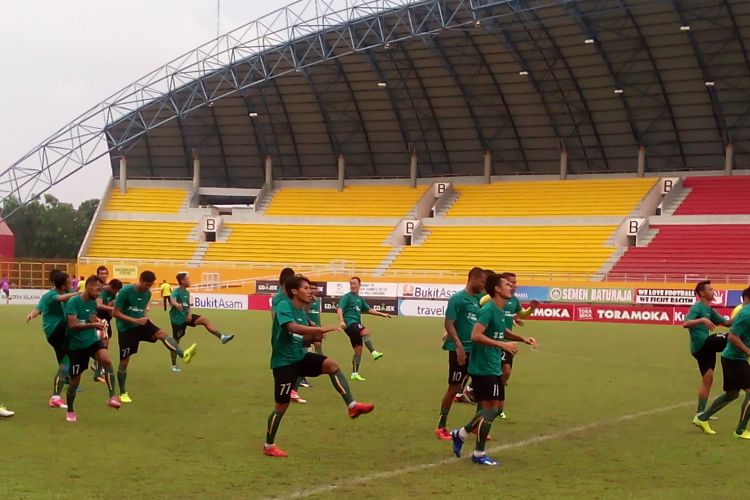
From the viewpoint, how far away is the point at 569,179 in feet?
199

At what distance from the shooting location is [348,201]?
212 feet

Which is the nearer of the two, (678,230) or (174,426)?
(174,426)

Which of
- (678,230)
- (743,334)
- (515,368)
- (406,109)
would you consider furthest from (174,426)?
(406,109)

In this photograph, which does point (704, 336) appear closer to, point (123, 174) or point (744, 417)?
point (744, 417)

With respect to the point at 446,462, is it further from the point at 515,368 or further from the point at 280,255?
the point at 280,255

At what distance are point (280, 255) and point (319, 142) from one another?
335 inches

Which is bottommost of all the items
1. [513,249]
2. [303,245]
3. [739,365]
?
[739,365]

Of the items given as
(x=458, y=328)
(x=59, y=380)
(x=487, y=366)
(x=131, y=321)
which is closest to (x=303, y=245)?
(x=131, y=321)

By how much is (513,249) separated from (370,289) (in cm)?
1099

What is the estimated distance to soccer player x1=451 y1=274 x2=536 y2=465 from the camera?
10531mm

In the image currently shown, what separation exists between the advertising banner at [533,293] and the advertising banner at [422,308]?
138 inches

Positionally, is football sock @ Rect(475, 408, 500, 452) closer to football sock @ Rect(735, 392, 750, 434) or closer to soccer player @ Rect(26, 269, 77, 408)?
football sock @ Rect(735, 392, 750, 434)

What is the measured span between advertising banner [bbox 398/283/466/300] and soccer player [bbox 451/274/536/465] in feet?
116

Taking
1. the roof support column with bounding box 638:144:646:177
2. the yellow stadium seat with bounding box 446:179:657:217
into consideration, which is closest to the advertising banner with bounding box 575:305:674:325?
the yellow stadium seat with bounding box 446:179:657:217
